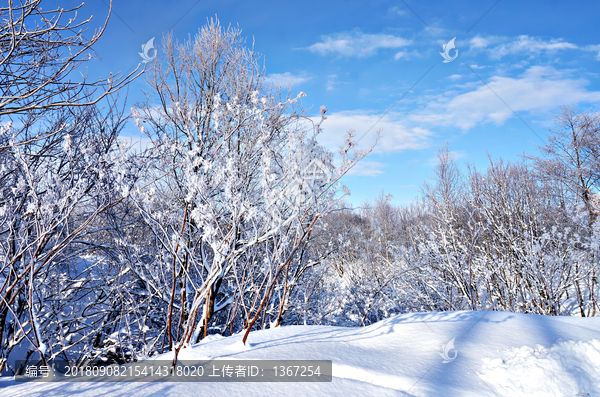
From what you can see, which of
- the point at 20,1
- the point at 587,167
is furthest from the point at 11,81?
the point at 587,167

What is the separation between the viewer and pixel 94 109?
17.4 ft

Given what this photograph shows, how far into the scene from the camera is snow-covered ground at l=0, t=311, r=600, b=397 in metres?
1.70

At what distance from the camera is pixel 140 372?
80.5 inches

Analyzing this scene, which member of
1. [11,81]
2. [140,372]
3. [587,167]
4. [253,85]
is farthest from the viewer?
[587,167]

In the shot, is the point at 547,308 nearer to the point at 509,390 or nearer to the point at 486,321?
the point at 486,321

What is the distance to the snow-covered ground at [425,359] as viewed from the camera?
5.58 feet

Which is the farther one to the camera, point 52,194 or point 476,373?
point 52,194

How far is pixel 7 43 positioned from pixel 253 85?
4.63 m

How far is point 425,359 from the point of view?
2068 mm

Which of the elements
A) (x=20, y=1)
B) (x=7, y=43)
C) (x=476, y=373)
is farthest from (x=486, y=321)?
(x=7, y=43)

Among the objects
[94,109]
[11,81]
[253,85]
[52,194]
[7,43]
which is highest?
[253,85]

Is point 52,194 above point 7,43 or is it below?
below

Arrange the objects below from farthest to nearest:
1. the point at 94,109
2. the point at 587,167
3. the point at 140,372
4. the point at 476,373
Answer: the point at 587,167
the point at 94,109
the point at 140,372
the point at 476,373

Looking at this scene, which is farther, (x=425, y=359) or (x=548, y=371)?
(x=425, y=359)
